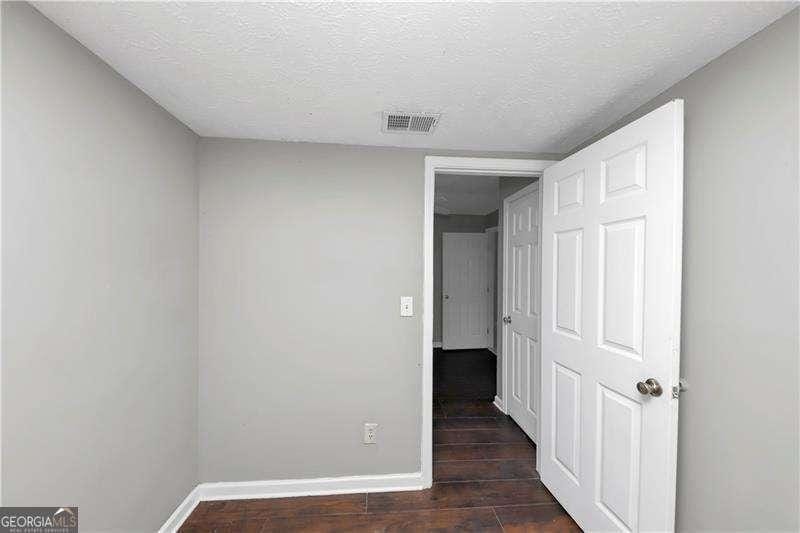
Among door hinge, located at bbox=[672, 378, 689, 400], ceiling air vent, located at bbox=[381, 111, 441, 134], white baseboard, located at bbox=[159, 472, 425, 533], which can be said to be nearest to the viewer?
door hinge, located at bbox=[672, 378, 689, 400]

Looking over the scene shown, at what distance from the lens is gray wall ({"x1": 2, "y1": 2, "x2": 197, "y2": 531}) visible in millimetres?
938

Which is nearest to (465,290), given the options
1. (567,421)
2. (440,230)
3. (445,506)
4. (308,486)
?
(440,230)

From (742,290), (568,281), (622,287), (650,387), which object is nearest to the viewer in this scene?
(742,290)

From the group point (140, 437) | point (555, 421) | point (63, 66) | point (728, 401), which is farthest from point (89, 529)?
point (728, 401)

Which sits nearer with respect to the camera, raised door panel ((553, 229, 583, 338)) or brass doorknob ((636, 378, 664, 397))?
brass doorknob ((636, 378, 664, 397))

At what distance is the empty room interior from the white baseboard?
0.02 meters

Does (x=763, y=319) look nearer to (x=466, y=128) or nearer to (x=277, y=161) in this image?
(x=466, y=128)

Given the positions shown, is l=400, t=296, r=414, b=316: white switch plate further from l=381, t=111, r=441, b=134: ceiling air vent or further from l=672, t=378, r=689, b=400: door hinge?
l=672, t=378, r=689, b=400: door hinge

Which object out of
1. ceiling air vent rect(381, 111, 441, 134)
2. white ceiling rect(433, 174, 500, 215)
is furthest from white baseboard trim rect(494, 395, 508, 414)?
ceiling air vent rect(381, 111, 441, 134)

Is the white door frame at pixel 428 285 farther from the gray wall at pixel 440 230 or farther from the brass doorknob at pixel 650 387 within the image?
the gray wall at pixel 440 230

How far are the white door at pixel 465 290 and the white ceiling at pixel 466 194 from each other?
54 cm

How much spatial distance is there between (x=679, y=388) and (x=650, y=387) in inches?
4.7

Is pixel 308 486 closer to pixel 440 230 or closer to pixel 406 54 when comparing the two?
pixel 406 54

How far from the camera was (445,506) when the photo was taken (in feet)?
6.17
